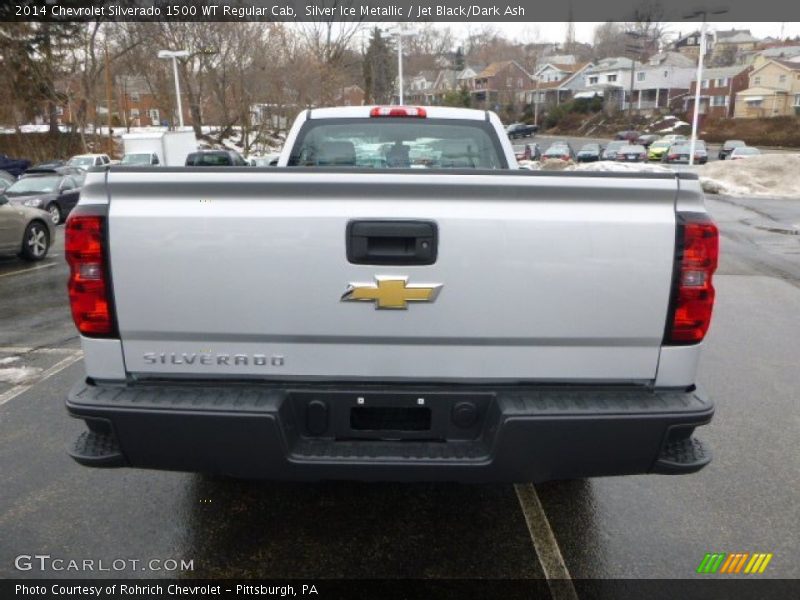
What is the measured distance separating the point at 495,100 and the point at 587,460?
10368 cm

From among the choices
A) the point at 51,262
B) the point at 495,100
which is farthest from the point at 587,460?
the point at 495,100

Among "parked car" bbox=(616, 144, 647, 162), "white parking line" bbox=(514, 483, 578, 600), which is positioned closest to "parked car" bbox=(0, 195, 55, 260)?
"white parking line" bbox=(514, 483, 578, 600)

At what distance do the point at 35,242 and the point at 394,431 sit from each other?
10775 mm

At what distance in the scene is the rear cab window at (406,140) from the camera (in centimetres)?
454

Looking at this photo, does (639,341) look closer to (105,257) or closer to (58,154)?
(105,257)

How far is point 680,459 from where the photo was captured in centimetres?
258

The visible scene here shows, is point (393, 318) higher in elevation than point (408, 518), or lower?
higher

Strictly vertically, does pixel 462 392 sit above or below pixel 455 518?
above

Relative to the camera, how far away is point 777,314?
302 inches

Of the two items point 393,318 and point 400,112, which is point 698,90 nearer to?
point 400,112

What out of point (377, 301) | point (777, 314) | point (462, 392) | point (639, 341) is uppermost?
point (377, 301)

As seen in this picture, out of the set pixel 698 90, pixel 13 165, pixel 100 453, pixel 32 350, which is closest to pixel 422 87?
pixel 698 90

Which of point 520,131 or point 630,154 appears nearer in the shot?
point 630,154

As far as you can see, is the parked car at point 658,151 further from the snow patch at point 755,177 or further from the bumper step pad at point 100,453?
the bumper step pad at point 100,453
